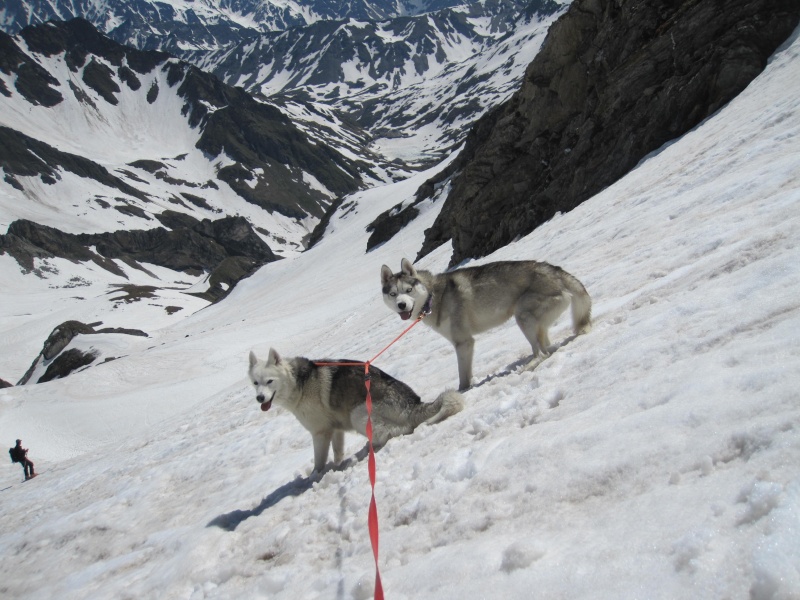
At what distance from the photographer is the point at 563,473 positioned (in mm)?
3889

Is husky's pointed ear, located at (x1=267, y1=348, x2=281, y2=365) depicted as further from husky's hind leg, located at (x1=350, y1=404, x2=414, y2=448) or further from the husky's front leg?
husky's hind leg, located at (x1=350, y1=404, x2=414, y2=448)

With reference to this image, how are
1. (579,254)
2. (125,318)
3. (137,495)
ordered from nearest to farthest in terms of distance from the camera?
(137,495) → (579,254) → (125,318)

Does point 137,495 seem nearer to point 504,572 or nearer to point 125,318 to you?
point 504,572

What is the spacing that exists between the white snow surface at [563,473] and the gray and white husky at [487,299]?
0.44m

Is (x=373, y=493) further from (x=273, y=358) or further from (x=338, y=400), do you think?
(x=273, y=358)

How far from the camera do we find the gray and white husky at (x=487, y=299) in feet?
A: 23.1

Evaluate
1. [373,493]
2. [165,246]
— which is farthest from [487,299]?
[165,246]

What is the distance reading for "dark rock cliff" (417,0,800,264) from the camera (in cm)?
2178

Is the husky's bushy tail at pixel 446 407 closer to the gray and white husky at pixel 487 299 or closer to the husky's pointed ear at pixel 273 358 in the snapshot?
the gray and white husky at pixel 487 299

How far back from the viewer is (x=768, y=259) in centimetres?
613

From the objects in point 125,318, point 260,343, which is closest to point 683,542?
point 260,343

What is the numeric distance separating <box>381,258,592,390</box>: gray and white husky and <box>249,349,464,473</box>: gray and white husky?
1.14 metres

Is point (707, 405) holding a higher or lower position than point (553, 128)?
lower

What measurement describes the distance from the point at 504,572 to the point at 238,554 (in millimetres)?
3494
